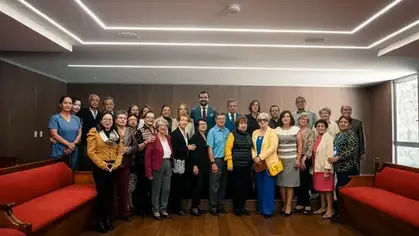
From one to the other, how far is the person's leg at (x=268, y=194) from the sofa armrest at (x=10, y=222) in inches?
124

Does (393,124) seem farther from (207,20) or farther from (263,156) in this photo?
(207,20)

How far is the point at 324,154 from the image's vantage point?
16.3 ft

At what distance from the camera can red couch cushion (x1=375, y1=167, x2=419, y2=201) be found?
4.13m

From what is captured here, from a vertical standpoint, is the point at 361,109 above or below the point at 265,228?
above

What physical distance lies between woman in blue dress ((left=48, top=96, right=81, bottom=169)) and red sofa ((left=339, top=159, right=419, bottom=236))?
144 inches

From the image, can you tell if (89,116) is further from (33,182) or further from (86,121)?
(33,182)

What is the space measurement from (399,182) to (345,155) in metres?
0.71

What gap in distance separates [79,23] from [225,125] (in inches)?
101

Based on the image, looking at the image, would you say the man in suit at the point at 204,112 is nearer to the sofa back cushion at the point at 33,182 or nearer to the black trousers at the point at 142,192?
the black trousers at the point at 142,192

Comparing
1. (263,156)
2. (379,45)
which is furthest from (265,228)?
(379,45)

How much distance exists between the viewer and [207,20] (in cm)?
462

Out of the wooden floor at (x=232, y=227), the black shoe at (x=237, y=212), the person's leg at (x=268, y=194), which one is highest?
the person's leg at (x=268, y=194)

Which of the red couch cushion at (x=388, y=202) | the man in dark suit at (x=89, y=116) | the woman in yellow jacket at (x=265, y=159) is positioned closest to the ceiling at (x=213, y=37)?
the man in dark suit at (x=89, y=116)

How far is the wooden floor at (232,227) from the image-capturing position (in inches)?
167
